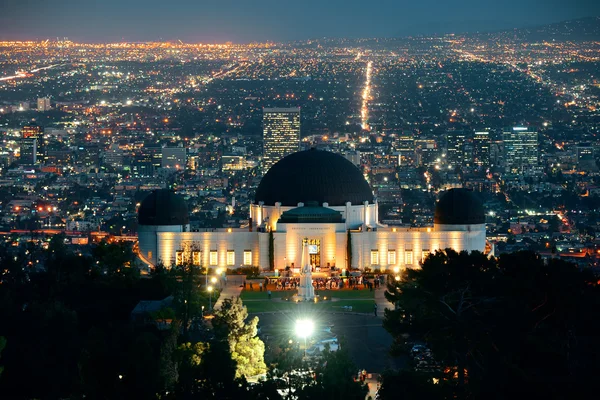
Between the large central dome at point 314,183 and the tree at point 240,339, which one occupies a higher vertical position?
the large central dome at point 314,183

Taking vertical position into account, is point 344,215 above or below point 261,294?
above

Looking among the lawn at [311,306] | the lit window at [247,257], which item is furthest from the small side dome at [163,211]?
the lawn at [311,306]

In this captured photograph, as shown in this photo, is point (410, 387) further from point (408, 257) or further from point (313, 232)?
point (313, 232)

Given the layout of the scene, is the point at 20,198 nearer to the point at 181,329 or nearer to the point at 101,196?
the point at 101,196

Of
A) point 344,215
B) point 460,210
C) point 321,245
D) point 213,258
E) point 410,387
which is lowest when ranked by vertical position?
point 410,387

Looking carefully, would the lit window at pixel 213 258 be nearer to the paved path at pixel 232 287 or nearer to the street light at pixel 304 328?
the paved path at pixel 232 287

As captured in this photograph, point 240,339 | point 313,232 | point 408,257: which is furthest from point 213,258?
point 240,339
